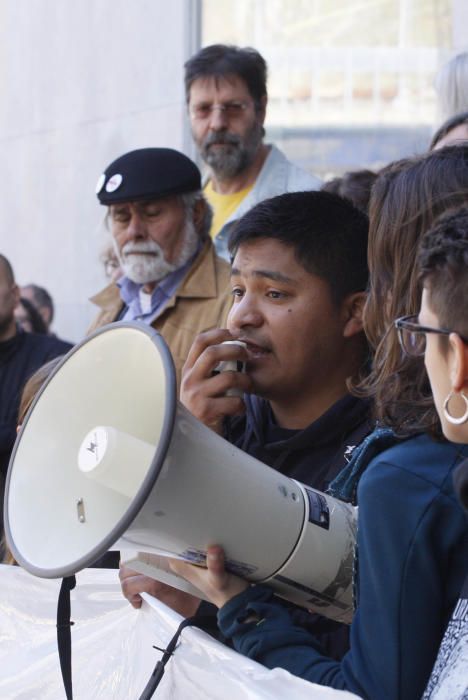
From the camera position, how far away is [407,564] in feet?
5.42

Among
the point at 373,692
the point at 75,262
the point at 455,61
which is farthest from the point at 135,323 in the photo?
the point at 75,262

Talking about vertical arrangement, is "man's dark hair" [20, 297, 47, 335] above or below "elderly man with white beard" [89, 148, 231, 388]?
below

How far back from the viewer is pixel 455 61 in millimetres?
3740

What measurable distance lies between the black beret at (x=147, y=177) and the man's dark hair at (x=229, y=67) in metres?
0.72

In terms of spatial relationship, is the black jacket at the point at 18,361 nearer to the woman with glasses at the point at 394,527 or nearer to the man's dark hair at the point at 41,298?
→ the woman with glasses at the point at 394,527

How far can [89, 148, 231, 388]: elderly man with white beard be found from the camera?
3.96 meters

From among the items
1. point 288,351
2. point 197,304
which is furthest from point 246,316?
point 197,304

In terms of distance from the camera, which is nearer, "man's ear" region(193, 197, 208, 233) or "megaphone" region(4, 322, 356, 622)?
"megaphone" region(4, 322, 356, 622)

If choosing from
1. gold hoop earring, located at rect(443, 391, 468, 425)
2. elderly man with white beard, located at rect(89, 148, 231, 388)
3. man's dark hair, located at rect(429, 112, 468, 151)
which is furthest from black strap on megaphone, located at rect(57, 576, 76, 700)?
elderly man with white beard, located at rect(89, 148, 231, 388)

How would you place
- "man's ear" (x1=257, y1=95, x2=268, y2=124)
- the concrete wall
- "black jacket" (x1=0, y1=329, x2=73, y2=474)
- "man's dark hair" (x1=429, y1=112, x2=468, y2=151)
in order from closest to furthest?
"man's dark hair" (x1=429, y1=112, x2=468, y2=151)
"black jacket" (x1=0, y1=329, x2=73, y2=474)
"man's ear" (x1=257, y1=95, x2=268, y2=124)
the concrete wall

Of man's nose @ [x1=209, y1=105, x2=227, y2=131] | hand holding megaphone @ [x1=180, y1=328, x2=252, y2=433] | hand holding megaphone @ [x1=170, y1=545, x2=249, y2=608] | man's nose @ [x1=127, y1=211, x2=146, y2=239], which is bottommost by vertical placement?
hand holding megaphone @ [x1=170, y1=545, x2=249, y2=608]

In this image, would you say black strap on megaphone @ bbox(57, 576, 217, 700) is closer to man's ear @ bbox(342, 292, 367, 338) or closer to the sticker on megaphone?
the sticker on megaphone

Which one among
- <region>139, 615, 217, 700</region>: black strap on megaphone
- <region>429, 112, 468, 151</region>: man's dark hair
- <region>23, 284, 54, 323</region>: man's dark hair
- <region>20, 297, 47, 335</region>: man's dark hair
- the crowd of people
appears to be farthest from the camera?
<region>23, 284, 54, 323</region>: man's dark hair

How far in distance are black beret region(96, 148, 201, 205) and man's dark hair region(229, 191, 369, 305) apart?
131 centimetres
